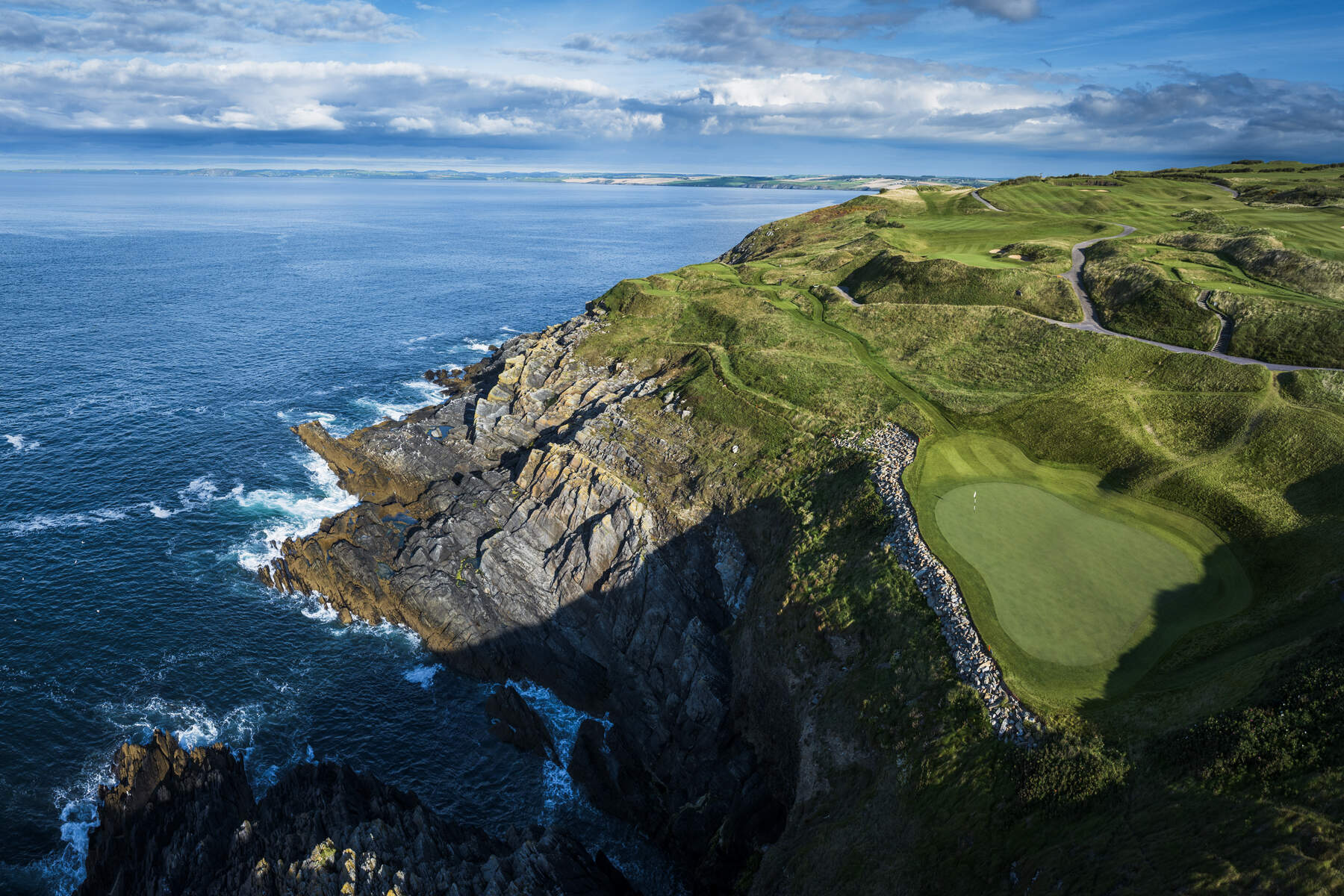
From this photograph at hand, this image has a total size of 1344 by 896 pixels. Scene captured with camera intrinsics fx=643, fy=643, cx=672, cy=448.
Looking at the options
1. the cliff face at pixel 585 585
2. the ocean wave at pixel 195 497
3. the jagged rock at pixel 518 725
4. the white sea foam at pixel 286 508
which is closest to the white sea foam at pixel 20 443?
the ocean wave at pixel 195 497

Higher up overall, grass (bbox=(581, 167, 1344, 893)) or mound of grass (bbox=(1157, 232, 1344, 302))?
mound of grass (bbox=(1157, 232, 1344, 302))

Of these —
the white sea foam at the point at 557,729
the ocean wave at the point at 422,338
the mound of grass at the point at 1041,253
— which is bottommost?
the white sea foam at the point at 557,729

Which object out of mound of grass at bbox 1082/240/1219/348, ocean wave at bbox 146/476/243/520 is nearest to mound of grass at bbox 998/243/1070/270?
mound of grass at bbox 1082/240/1219/348

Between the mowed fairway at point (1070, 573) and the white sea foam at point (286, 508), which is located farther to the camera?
the white sea foam at point (286, 508)

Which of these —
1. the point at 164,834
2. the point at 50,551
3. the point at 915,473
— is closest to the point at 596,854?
the point at 164,834

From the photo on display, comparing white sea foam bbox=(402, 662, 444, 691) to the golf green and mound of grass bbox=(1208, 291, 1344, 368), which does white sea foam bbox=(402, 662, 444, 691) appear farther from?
mound of grass bbox=(1208, 291, 1344, 368)

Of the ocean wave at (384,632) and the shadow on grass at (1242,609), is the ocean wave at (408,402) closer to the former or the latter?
the ocean wave at (384,632)
